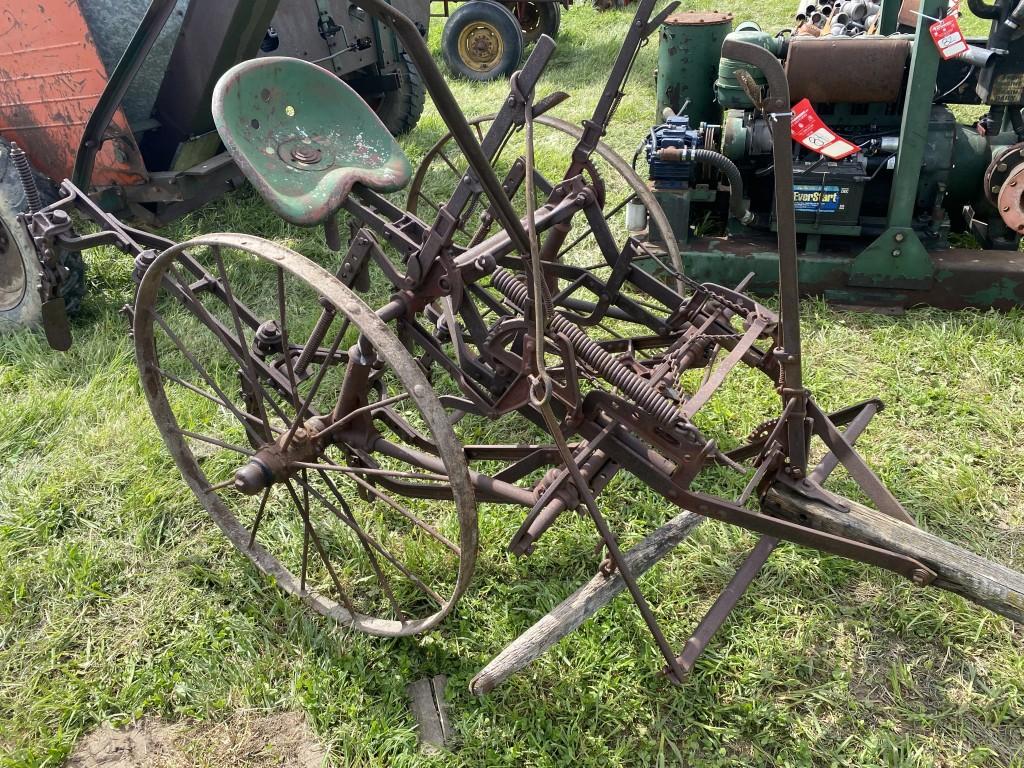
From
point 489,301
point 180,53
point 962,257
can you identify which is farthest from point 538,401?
point 180,53

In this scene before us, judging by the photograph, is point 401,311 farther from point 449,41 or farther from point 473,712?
point 449,41

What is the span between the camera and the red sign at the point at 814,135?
2982mm

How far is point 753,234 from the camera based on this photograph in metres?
3.60

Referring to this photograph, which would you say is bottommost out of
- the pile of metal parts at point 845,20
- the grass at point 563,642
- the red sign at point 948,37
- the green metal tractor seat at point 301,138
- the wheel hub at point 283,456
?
the grass at point 563,642

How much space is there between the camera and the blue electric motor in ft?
10.8

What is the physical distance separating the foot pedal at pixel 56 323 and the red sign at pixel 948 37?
11.4ft

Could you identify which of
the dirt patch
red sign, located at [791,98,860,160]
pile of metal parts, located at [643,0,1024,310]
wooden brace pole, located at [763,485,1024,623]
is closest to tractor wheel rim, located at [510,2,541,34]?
pile of metal parts, located at [643,0,1024,310]

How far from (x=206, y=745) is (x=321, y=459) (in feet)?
2.59

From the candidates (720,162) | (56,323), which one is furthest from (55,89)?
(720,162)

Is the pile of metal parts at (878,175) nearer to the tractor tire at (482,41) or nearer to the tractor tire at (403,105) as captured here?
the tractor tire at (403,105)

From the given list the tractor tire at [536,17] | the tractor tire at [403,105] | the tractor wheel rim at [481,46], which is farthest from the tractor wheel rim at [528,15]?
the tractor tire at [403,105]

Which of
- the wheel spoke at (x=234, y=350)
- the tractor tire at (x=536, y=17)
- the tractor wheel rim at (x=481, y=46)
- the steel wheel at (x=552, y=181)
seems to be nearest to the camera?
the wheel spoke at (x=234, y=350)

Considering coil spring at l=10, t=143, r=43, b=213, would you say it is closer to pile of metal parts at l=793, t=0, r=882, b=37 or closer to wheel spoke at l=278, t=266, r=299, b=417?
wheel spoke at l=278, t=266, r=299, b=417

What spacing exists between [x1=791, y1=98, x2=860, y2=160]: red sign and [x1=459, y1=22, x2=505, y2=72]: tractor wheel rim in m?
4.69
